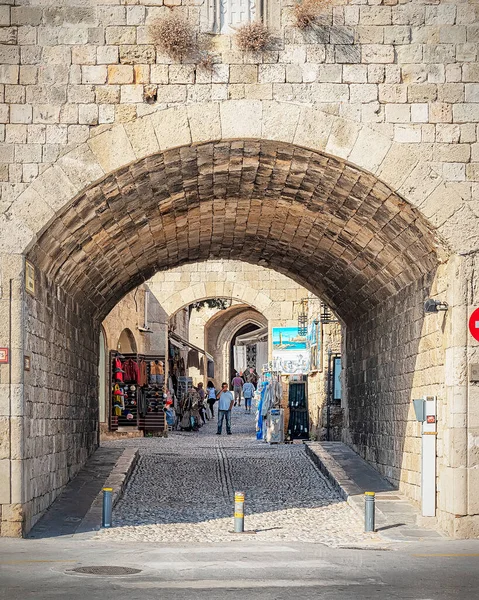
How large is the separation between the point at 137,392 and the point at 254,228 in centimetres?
894

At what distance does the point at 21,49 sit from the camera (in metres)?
10.5

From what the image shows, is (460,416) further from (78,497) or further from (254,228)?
(254,228)

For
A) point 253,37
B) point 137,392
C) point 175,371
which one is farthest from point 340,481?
point 175,371

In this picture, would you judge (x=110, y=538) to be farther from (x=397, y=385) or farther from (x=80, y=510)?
(x=397, y=385)

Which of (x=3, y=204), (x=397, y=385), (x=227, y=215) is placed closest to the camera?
(x=3, y=204)

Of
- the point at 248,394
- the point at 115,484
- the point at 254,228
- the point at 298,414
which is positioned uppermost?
the point at 254,228

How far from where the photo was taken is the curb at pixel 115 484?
1104 cm

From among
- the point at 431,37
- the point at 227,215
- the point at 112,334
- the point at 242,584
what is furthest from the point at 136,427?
the point at 242,584

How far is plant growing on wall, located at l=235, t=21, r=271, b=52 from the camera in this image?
10.5 metres

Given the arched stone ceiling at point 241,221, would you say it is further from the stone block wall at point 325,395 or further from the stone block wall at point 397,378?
the stone block wall at point 325,395

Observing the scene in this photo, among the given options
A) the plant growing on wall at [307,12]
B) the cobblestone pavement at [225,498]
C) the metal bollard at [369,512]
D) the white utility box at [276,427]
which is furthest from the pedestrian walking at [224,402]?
the plant growing on wall at [307,12]

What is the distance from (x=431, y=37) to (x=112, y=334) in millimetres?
12686

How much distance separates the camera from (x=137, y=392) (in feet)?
76.2

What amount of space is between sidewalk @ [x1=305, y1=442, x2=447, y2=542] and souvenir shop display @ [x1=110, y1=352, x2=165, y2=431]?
5330 mm
